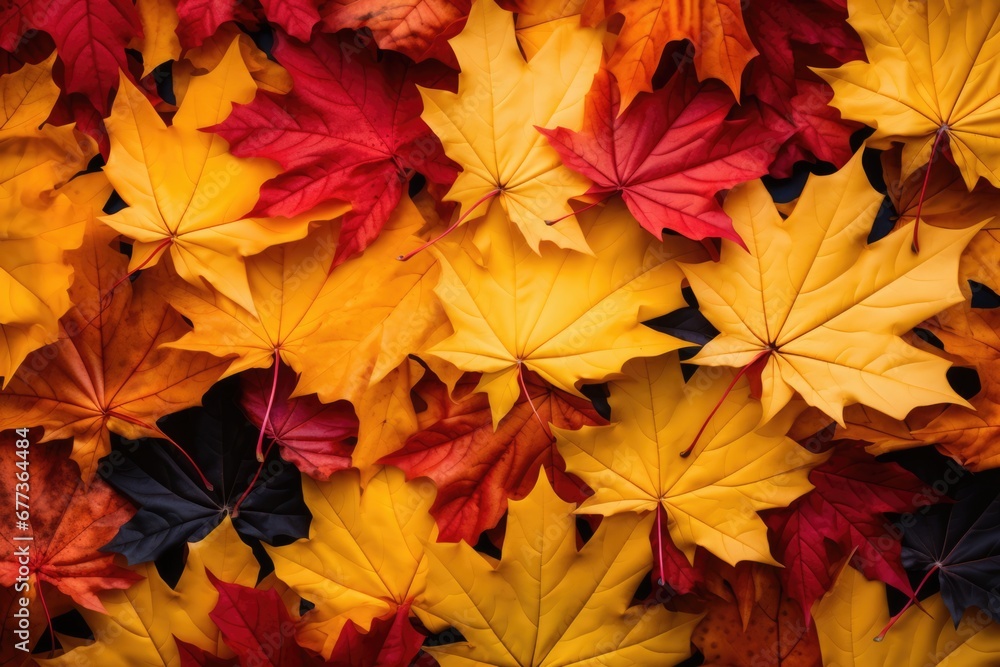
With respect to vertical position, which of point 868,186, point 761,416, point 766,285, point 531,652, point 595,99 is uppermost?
point 595,99

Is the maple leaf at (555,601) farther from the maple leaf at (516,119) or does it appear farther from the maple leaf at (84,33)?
the maple leaf at (84,33)

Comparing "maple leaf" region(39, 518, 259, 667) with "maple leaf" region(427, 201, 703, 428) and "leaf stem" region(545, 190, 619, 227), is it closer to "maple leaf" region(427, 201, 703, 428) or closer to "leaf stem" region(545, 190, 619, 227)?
"maple leaf" region(427, 201, 703, 428)

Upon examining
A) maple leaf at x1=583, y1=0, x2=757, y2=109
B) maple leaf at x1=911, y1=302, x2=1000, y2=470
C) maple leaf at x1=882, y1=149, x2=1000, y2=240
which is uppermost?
maple leaf at x1=583, y1=0, x2=757, y2=109

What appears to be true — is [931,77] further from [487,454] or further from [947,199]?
[487,454]

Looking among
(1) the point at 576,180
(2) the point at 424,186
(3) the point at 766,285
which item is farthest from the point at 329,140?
(3) the point at 766,285

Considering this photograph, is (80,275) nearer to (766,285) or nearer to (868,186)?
(766,285)

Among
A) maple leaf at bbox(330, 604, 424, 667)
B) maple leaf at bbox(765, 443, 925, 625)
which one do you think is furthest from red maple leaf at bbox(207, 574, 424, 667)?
maple leaf at bbox(765, 443, 925, 625)

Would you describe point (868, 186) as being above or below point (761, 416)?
above

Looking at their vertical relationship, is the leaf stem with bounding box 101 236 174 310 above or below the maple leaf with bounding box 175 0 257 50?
below
